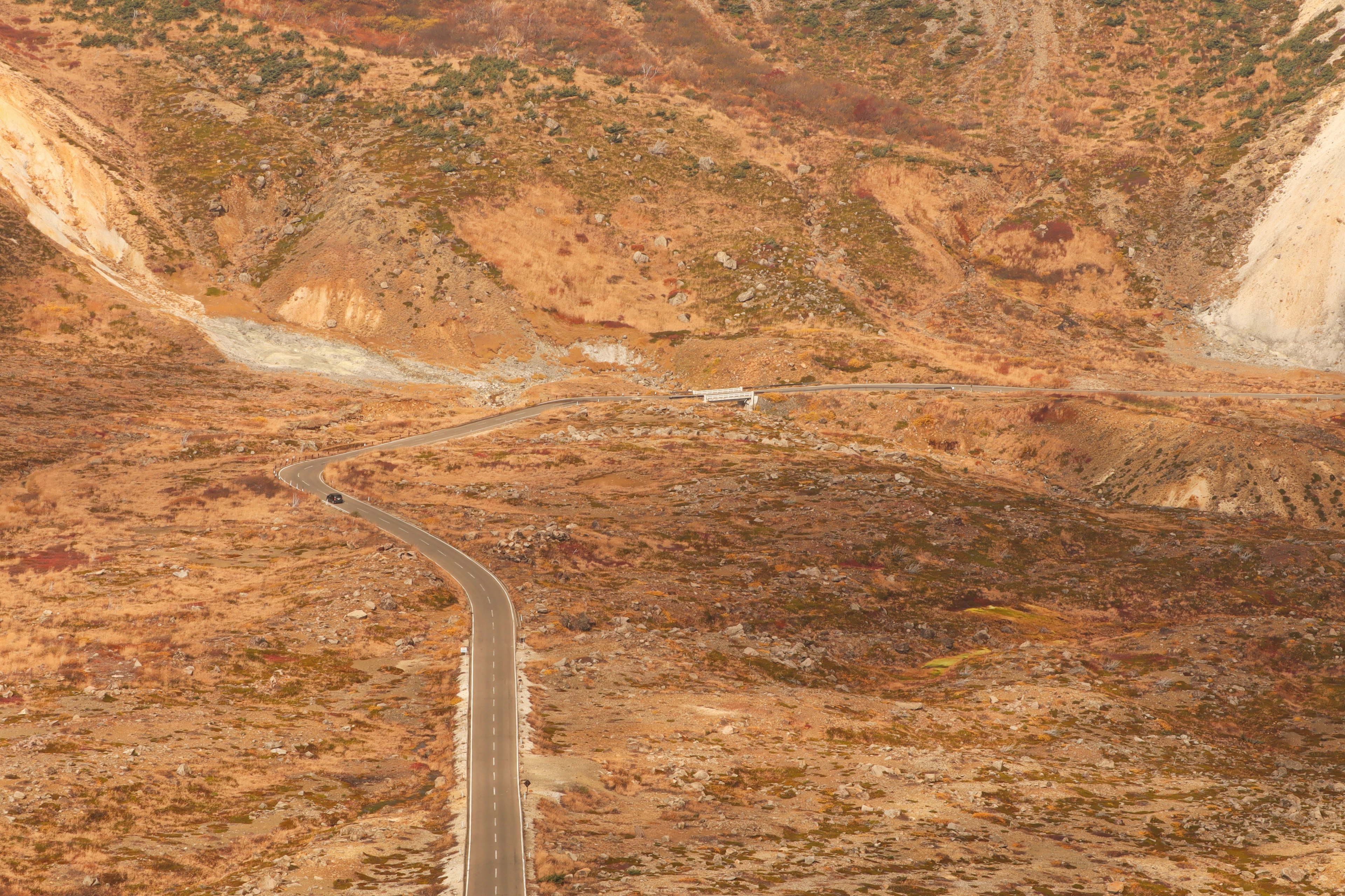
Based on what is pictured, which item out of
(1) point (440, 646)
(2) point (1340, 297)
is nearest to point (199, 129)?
(1) point (440, 646)

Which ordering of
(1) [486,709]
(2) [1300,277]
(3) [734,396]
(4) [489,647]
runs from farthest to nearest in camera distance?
(2) [1300,277]
(3) [734,396]
(4) [489,647]
(1) [486,709]

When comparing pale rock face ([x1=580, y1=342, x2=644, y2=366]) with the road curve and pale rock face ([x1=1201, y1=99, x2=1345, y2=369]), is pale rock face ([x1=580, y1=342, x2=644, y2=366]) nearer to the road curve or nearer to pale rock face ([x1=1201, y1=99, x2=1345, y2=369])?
the road curve

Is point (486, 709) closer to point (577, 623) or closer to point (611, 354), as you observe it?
point (577, 623)

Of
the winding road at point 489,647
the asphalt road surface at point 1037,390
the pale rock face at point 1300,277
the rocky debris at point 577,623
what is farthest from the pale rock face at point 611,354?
the pale rock face at point 1300,277

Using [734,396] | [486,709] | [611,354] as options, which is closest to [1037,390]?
[734,396]

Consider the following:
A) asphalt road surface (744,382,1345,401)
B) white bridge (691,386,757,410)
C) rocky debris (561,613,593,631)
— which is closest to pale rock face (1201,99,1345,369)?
asphalt road surface (744,382,1345,401)

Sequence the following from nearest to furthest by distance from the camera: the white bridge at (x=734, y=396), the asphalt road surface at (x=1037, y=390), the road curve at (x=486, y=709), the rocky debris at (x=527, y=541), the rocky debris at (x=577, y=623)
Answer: the road curve at (x=486, y=709), the rocky debris at (x=577, y=623), the rocky debris at (x=527, y=541), the asphalt road surface at (x=1037, y=390), the white bridge at (x=734, y=396)

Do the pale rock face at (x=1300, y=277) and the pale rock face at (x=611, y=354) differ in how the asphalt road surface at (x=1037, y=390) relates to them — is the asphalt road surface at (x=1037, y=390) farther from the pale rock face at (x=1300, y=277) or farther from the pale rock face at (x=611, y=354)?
the pale rock face at (x=611, y=354)
